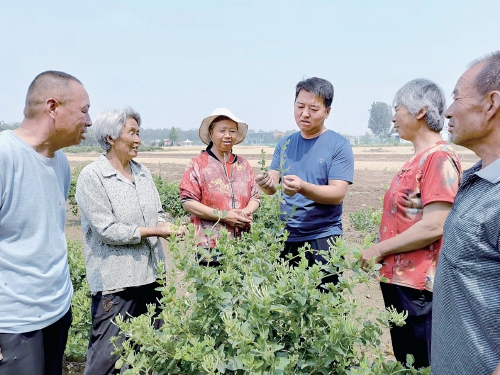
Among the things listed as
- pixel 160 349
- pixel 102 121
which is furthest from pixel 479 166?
pixel 102 121

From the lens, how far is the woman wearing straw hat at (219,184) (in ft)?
9.21

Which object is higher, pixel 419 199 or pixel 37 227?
pixel 419 199

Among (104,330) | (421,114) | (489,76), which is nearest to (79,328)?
(104,330)

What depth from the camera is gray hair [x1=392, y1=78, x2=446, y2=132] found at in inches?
87.2

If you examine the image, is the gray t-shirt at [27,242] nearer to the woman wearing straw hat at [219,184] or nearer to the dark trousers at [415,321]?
the woman wearing straw hat at [219,184]

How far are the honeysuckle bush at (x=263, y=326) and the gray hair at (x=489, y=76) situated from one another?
2.31 ft

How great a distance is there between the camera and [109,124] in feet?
8.59

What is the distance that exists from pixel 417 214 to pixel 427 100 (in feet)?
1.96

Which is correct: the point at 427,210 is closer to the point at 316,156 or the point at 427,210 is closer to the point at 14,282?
the point at 316,156

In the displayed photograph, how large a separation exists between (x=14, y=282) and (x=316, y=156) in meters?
1.90

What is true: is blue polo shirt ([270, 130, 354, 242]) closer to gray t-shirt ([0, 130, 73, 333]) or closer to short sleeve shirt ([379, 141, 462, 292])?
short sleeve shirt ([379, 141, 462, 292])

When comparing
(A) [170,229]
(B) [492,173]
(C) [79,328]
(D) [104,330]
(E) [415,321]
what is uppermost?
(B) [492,173]

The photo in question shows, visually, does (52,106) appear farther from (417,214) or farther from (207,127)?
(417,214)

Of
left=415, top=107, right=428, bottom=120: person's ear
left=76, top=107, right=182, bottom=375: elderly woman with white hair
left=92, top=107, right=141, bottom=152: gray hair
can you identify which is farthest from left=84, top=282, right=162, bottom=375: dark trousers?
left=415, top=107, right=428, bottom=120: person's ear
